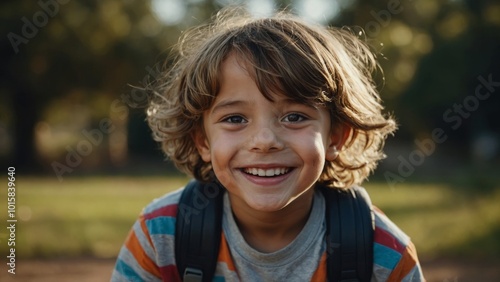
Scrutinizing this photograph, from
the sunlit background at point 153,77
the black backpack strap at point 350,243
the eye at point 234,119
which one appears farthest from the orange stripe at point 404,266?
the sunlit background at point 153,77

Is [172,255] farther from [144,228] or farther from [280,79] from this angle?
[280,79]

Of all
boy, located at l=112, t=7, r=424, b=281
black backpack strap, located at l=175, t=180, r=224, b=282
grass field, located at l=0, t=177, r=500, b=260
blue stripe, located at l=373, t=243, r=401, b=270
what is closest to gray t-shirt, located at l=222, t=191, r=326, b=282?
boy, located at l=112, t=7, r=424, b=281

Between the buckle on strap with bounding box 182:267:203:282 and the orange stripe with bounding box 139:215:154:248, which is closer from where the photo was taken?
the buckle on strap with bounding box 182:267:203:282

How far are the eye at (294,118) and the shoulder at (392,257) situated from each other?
20.8 inches

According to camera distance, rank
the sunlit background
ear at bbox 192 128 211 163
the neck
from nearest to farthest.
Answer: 1. the neck
2. ear at bbox 192 128 211 163
3. the sunlit background

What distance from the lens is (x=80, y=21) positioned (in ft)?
53.0

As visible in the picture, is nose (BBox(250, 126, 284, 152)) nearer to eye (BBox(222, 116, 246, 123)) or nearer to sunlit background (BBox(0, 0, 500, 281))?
eye (BBox(222, 116, 246, 123))

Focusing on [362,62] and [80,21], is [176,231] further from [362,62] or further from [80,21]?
[80,21]

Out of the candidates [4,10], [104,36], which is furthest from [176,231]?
[104,36]

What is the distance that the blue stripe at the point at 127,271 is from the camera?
2381mm

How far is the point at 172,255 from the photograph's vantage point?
7.68 feet

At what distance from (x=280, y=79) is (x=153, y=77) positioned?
15.5m

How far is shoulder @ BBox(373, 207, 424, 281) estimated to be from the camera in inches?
89.7

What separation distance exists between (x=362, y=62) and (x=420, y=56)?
1763cm
